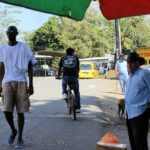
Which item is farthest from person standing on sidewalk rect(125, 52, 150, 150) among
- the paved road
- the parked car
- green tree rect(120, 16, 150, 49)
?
green tree rect(120, 16, 150, 49)

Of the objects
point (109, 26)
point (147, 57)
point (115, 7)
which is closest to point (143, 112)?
point (115, 7)

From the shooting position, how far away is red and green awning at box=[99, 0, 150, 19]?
3957mm

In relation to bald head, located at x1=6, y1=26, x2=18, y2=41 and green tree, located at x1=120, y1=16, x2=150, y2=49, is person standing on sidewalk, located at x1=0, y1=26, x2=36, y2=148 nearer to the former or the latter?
bald head, located at x1=6, y1=26, x2=18, y2=41

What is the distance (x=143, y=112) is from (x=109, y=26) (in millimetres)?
51485

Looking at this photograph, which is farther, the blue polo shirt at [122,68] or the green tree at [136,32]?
the green tree at [136,32]

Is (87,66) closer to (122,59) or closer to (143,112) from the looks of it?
(122,59)

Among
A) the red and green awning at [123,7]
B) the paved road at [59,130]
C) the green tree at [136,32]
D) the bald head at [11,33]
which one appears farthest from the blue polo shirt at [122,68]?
the green tree at [136,32]

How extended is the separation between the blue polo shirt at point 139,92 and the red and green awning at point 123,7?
1.03 m

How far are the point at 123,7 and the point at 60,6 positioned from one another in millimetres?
1210

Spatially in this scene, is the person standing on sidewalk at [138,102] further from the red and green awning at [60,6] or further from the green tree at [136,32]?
the green tree at [136,32]

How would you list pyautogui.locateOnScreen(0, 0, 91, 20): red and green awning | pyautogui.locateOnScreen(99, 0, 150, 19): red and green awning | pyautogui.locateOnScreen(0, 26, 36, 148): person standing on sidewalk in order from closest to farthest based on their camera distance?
pyautogui.locateOnScreen(0, 0, 91, 20): red and green awning → pyautogui.locateOnScreen(99, 0, 150, 19): red and green awning → pyautogui.locateOnScreen(0, 26, 36, 148): person standing on sidewalk

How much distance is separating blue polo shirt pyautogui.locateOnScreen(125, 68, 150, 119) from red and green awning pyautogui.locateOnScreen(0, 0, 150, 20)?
1.03m

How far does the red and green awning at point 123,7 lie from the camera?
3957 mm

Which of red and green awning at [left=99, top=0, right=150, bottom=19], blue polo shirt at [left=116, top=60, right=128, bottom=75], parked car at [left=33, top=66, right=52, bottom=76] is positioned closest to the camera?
red and green awning at [left=99, top=0, right=150, bottom=19]
